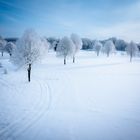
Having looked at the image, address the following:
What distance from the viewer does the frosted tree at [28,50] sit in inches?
906

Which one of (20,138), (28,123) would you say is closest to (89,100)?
(28,123)

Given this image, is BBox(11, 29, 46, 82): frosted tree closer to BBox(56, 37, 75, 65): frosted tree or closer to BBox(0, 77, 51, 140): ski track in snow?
BBox(0, 77, 51, 140): ski track in snow

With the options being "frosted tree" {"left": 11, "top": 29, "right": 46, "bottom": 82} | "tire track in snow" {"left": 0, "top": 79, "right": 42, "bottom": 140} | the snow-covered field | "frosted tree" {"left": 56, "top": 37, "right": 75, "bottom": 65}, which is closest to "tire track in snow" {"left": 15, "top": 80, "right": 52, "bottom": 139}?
the snow-covered field

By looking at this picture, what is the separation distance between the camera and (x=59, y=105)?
46.7 ft

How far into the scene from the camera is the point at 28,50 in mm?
22938

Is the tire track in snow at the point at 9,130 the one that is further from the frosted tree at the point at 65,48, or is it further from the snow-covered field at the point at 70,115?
Result: the frosted tree at the point at 65,48

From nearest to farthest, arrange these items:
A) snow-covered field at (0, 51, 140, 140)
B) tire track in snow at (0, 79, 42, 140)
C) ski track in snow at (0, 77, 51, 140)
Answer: tire track in snow at (0, 79, 42, 140) → ski track in snow at (0, 77, 51, 140) → snow-covered field at (0, 51, 140, 140)

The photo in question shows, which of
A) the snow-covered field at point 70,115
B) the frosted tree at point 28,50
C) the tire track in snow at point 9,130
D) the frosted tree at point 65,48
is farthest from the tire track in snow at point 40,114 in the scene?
the frosted tree at point 65,48

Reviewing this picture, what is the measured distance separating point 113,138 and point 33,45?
1902 centimetres

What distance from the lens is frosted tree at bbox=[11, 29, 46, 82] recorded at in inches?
906

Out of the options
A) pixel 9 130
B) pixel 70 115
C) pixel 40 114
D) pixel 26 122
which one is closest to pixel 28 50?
pixel 40 114

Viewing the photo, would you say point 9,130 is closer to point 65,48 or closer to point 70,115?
point 70,115

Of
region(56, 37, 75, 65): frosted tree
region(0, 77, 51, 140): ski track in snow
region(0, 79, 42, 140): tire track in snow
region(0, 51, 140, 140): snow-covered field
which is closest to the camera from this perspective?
region(0, 79, 42, 140): tire track in snow

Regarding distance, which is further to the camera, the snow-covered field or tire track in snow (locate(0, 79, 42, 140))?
the snow-covered field
